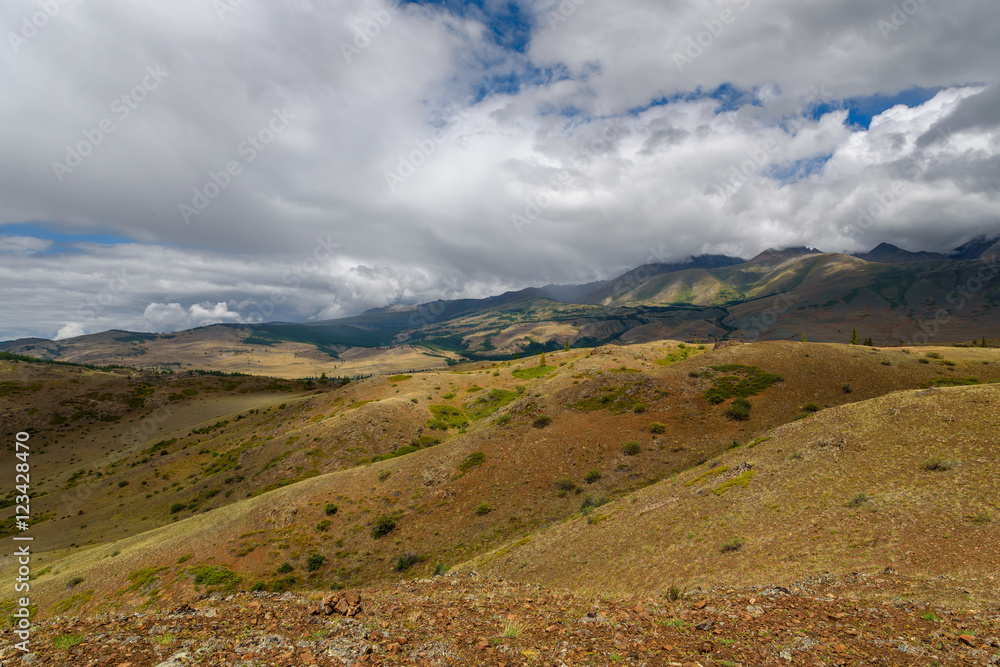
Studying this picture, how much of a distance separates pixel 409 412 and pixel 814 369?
60.9 m

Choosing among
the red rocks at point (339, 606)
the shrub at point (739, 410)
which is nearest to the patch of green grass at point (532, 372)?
the shrub at point (739, 410)

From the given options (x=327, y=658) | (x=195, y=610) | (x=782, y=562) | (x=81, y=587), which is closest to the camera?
(x=327, y=658)

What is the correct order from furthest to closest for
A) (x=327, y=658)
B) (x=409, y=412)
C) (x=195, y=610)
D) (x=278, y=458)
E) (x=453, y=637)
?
1. (x=409, y=412)
2. (x=278, y=458)
3. (x=195, y=610)
4. (x=453, y=637)
5. (x=327, y=658)

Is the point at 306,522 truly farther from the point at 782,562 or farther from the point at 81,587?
the point at 782,562

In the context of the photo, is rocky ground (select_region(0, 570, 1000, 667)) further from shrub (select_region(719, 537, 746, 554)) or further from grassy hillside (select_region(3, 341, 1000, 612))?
shrub (select_region(719, 537, 746, 554))

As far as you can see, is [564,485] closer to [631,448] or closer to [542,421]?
[631,448]

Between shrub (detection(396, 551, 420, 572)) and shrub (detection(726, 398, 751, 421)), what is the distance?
34.5 m

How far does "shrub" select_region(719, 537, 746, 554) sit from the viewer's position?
1912cm

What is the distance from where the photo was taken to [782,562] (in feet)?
55.8

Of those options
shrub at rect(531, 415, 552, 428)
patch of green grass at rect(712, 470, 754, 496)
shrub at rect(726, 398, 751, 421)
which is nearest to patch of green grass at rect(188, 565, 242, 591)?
shrub at rect(531, 415, 552, 428)

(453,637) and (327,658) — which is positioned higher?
(327,658)

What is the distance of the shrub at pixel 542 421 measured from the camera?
47.4 meters

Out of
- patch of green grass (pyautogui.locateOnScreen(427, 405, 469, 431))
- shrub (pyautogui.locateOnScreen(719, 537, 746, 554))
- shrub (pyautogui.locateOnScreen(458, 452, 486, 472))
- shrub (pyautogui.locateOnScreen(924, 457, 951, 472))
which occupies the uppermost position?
shrub (pyautogui.locateOnScreen(924, 457, 951, 472))

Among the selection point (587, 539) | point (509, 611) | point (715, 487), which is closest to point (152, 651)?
point (509, 611)
